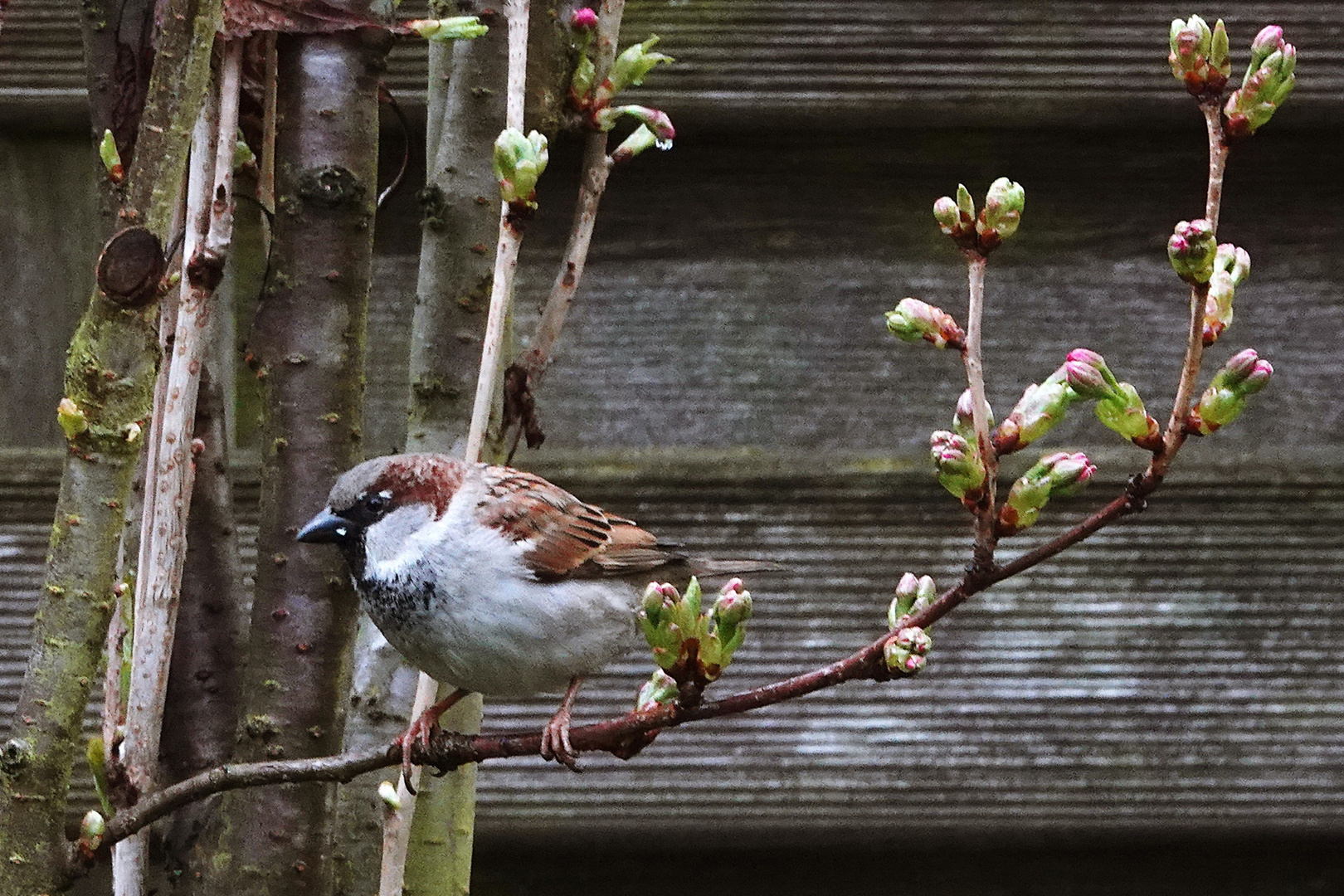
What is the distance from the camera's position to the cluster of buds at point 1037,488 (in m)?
0.59

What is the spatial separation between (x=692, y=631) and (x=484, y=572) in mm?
403

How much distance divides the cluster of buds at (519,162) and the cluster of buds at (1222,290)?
353mm

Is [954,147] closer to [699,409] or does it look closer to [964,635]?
[699,409]

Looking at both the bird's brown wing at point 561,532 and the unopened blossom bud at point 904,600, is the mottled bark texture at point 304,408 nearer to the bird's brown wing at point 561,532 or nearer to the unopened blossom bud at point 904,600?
the bird's brown wing at point 561,532

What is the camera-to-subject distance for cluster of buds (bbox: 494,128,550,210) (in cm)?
77

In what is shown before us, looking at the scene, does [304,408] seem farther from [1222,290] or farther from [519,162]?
[1222,290]

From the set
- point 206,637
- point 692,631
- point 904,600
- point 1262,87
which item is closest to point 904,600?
point 904,600

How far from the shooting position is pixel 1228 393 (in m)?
0.57

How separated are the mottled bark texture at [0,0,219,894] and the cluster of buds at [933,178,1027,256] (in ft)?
1.19

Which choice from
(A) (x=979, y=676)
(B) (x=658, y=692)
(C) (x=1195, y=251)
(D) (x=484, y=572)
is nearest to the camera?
(C) (x=1195, y=251)

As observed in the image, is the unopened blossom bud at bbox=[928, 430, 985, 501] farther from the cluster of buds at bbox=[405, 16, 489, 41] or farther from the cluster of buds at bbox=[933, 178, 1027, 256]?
the cluster of buds at bbox=[405, 16, 489, 41]

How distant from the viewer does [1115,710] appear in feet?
4.35

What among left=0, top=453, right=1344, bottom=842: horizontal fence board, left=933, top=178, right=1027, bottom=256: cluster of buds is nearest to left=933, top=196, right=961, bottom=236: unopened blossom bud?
left=933, top=178, right=1027, bottom=256: cluster of buds

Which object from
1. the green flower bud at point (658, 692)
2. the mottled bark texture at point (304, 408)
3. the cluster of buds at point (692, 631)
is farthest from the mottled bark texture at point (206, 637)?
the cluster of buds at point (692, 631)
